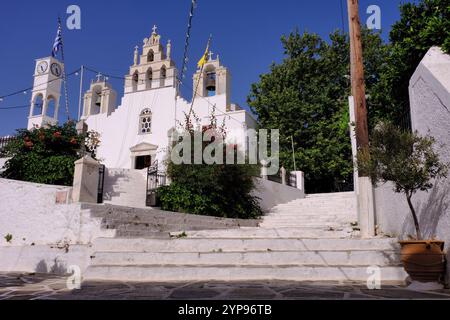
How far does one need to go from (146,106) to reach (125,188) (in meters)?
11.7

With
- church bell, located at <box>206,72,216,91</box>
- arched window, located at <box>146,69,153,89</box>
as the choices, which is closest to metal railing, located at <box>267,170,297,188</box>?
church bell, located at <box>206,72,216,91</box>

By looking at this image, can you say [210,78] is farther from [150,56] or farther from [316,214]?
[316,214]

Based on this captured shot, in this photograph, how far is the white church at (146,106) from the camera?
822 inches

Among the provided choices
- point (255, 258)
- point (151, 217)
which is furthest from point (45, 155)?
point (255, 258)

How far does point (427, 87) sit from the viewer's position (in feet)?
16.3

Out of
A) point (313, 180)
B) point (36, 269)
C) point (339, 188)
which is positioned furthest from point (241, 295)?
point (339, 188)

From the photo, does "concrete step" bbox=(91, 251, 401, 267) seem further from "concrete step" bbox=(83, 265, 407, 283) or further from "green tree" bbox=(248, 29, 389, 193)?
"green tree" bbox=(248, 29, 389, 193)

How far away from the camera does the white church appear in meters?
20.9

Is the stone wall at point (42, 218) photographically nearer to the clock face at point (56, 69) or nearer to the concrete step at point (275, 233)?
the concrete step at point (275, 233)

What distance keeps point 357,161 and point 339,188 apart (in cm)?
1884

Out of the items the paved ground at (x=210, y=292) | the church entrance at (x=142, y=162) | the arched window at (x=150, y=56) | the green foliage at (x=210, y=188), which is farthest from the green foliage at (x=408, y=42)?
the arched window at (x=150, y=56)

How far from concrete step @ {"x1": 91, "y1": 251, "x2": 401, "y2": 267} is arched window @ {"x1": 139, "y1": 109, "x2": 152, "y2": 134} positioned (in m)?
16.7

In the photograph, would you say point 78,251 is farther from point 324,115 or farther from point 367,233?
point 324,115

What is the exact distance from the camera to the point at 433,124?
15.4 feet
